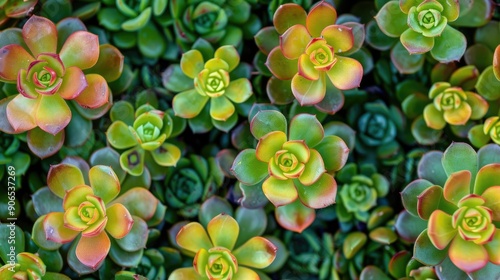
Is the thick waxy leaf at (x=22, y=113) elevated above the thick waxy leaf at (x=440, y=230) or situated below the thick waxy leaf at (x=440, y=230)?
above

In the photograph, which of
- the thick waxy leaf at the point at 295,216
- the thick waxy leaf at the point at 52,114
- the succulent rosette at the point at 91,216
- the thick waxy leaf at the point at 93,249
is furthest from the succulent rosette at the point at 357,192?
the thick waxy leaf at the point at 52,114

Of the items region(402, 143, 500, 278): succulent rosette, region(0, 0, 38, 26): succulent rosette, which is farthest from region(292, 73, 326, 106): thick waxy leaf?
region(0, 0, 38, 26): succulent rosette

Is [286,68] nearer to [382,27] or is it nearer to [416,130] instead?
[382,27]

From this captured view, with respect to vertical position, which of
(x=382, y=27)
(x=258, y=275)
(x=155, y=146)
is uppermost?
(x=382, y=27)

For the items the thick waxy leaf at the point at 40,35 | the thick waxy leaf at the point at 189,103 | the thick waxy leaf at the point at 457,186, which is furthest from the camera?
the thick waxy leaf at the point at 189,103

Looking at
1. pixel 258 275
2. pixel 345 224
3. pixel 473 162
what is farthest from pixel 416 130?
pixel 258 275

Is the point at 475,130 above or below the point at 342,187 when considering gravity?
above

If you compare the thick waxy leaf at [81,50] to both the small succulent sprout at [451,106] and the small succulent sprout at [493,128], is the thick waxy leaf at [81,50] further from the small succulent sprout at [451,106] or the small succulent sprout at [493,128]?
the small succulent sprout at [493,128]

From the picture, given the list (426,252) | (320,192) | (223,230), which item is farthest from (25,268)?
(426,252)
